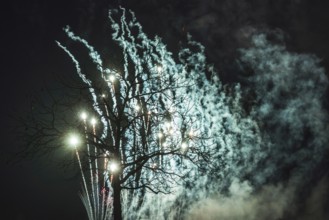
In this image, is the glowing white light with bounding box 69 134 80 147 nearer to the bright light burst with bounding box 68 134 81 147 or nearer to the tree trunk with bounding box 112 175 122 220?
the bright light burst with bounding box 68 134 81 147

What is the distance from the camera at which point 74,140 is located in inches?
577

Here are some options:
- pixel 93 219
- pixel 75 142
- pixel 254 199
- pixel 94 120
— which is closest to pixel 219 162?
pixel 93 219

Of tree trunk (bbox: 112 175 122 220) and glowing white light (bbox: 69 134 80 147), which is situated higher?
glowing white light (bbox: 69 134 80 147)

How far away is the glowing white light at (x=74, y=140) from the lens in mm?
14641

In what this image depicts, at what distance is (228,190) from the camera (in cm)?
3603

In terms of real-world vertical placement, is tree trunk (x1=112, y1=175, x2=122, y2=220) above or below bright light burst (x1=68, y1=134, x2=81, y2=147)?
below

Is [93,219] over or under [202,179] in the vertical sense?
under

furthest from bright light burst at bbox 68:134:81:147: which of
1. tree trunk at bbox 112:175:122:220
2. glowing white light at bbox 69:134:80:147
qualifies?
tree trunk at bbox 112:175:122:220

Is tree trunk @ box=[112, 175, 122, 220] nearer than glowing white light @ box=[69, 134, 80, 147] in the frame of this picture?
Yes

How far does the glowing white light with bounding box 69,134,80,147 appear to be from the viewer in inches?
576

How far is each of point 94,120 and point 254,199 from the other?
78.7 ft

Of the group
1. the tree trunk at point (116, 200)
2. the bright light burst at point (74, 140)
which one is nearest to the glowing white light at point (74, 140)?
the bright light burst at point (74, 140)

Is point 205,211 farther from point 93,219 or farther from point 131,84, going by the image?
point 131,84

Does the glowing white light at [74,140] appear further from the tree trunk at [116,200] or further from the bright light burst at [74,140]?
A: the tree trunk at [116,200]
